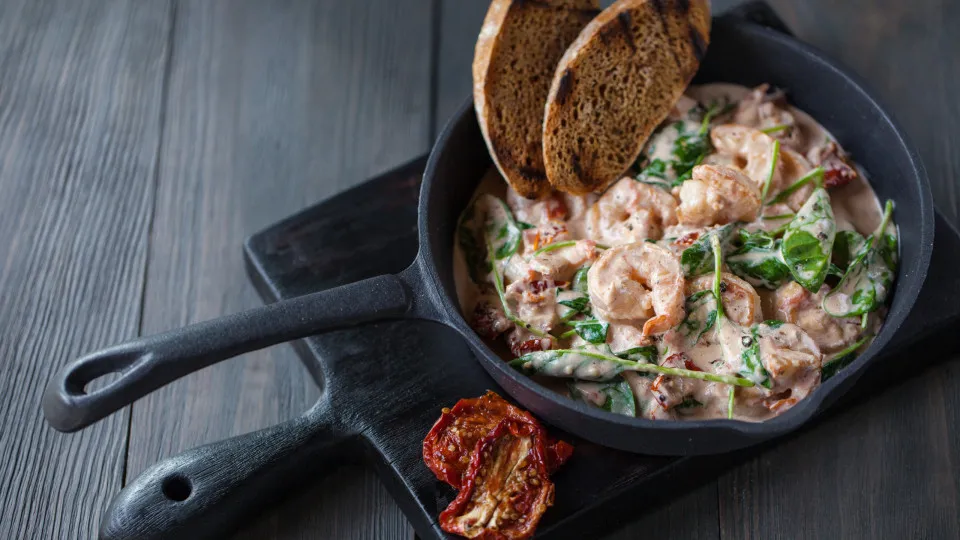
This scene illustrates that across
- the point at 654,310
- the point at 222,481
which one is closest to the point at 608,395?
the point at 654,310

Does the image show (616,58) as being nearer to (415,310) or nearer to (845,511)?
(415,310)

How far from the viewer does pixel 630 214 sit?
257 centimetres

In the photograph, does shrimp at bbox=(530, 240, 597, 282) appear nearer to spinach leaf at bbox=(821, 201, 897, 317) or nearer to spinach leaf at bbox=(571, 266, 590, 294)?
spinach leaf at bbox=(571, 266, 590, 294)

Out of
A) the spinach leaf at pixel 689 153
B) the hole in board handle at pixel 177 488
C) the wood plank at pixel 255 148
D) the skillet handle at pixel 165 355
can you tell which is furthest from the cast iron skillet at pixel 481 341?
the wood plank at pixel 255 148

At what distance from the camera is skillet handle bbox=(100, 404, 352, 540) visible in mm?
2404

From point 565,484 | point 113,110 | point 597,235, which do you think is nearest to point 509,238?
point 597,235

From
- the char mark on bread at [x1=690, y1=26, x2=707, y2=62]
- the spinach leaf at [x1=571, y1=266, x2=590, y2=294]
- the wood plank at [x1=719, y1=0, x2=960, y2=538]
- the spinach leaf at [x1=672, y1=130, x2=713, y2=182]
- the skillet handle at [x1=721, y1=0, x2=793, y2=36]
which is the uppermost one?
the char mark on bread at [x1=690, y1=26, x2=707, y2=62]

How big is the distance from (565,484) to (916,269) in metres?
0.95

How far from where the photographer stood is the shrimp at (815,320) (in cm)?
238

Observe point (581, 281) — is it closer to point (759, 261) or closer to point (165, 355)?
point (759, 261)

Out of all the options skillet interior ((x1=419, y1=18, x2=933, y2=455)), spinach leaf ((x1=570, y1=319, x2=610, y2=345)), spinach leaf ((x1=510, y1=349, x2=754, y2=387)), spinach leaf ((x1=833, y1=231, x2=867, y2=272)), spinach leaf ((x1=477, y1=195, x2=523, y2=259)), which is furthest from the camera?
spinach leaf ((x1=477, y1=195, x2=523, y2=259))

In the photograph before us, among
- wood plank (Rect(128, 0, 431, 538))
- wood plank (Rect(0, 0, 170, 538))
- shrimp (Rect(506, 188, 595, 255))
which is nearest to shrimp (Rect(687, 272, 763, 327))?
shrimp (Rect(506, 188, 595, 255))

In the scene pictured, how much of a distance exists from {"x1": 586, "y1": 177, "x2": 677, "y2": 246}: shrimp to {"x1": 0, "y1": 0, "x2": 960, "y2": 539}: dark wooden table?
2.31 feet

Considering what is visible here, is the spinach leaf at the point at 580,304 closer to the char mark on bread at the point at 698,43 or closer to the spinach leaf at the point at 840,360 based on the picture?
Answer: the spinach leaf at the point at 840,360
